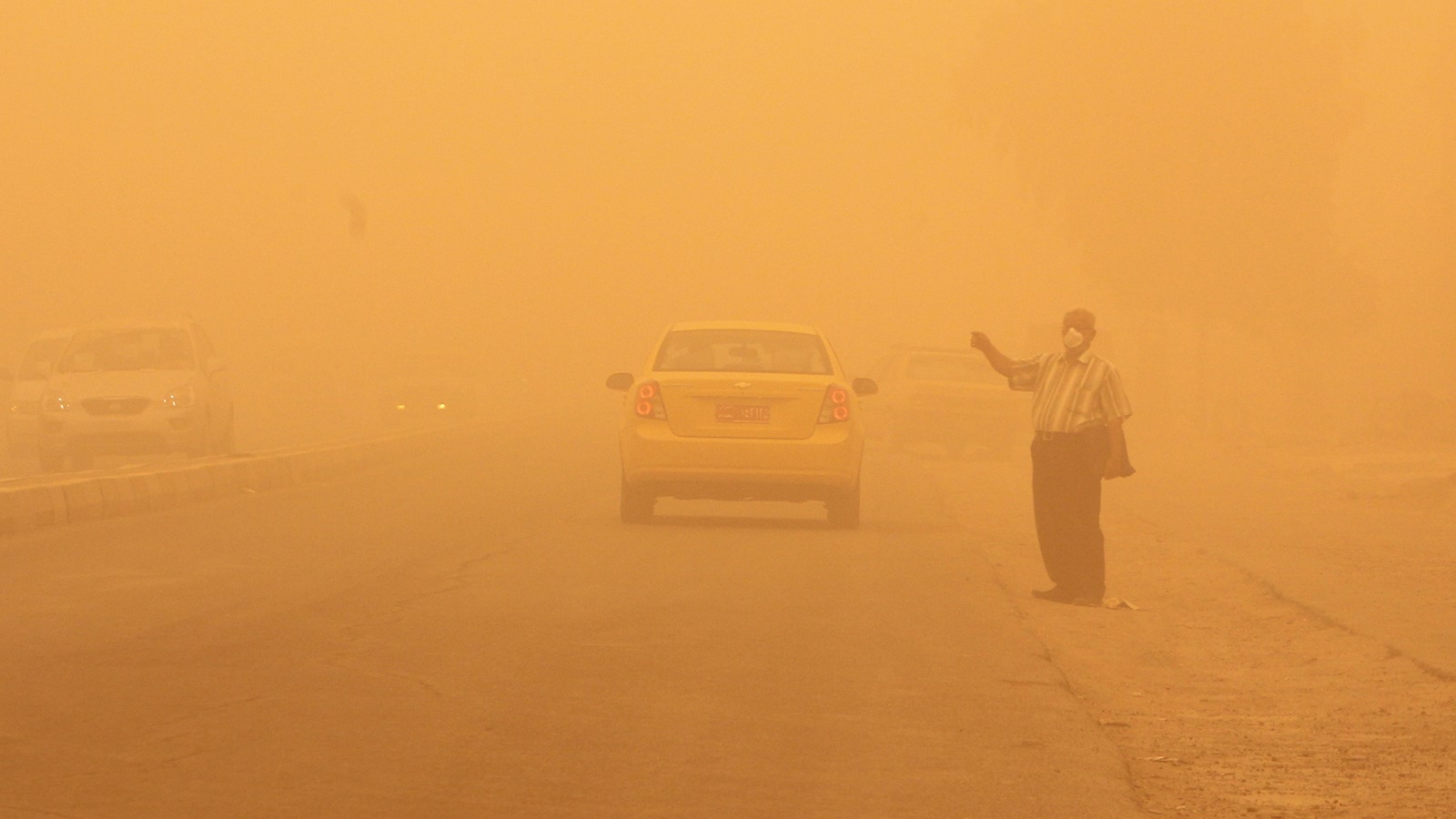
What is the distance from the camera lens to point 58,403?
75.8 feet

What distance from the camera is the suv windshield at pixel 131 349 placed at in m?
24.3

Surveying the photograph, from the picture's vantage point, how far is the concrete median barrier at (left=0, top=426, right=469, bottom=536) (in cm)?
1633

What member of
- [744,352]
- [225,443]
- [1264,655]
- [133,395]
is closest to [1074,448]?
[1264,655]

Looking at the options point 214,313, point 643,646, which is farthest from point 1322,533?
point 214,313

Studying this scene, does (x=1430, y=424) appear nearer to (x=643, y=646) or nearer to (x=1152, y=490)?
(x=1152, y=490)

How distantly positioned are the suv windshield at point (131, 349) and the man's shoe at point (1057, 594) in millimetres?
14782

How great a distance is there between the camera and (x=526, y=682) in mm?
8227

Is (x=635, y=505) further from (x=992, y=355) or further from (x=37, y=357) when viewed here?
(x=37, y=357)

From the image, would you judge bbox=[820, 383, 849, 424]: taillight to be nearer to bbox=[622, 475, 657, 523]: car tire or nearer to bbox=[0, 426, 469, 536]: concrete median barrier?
bbox=[622, 475, 657, 523]: car tire

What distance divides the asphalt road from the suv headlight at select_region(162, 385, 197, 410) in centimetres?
867

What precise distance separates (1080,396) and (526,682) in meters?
4.70

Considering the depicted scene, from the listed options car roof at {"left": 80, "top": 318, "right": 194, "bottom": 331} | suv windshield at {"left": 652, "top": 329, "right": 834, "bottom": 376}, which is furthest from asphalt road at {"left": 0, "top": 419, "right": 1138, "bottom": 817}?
car roof at {"left": 80, "top": 318, "right": 194, "bottom": 331}

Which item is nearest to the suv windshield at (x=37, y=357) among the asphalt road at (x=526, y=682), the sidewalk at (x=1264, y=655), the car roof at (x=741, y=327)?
the car roof at (x=741, y=327)

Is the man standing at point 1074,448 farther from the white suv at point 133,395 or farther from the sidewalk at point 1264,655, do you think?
the white suv at point 133,395
